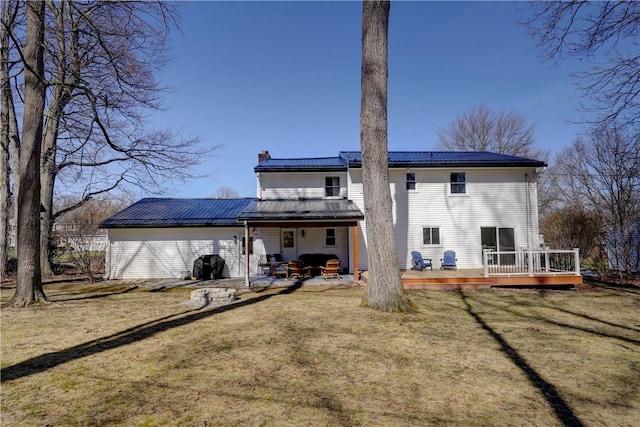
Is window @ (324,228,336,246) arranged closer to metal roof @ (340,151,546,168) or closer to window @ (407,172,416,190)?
metal roof @ (340,151,546,168)

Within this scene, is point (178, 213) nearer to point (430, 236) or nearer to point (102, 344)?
point (102, 344)

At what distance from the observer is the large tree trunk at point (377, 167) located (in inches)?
313

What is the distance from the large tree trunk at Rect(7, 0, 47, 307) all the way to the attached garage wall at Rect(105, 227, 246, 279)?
7106mm

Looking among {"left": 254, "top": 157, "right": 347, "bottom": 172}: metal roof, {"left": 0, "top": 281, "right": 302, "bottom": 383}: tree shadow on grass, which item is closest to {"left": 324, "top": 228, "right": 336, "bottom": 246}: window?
{"left": 254, "top": 157, "right": 347, "bottom": 172}: metal roof

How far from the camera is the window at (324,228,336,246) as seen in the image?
16.8m

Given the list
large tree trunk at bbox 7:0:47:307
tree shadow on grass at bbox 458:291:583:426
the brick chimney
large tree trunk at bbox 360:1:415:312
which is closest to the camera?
tree shadow on grass at bbox 458:291:583:426

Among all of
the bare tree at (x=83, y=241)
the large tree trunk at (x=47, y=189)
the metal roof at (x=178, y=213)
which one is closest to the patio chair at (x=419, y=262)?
the metal roof at (x=178, y=213)

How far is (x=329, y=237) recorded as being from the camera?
55.4 ft

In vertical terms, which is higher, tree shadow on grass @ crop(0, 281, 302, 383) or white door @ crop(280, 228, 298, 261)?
white door @ crop(280, 228, 298, 261)

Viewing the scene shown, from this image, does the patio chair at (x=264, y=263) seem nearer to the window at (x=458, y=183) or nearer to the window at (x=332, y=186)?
the window at (x=332, y=186)

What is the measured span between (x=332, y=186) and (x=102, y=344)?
12.8m

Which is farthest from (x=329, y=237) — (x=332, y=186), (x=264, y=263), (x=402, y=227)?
(x=402, y=227)

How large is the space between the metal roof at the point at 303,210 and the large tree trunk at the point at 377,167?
5292mm

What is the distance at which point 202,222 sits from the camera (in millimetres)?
16281
